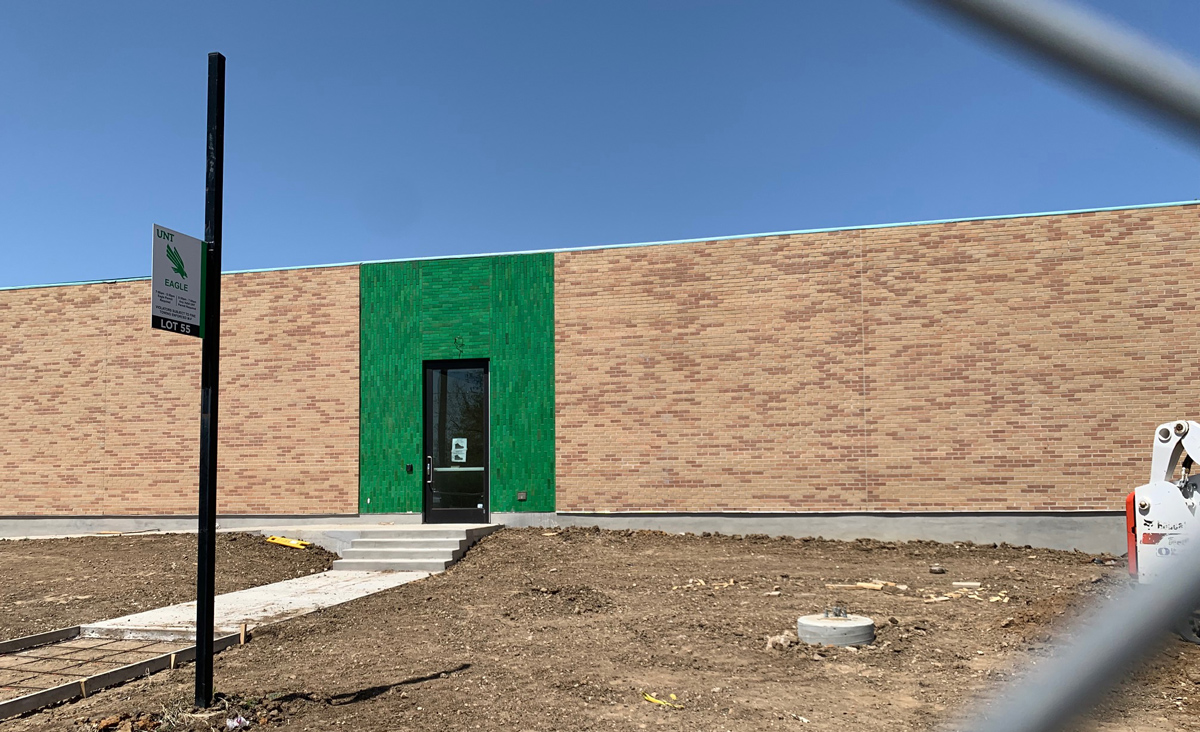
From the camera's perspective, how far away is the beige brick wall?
17625 millimetres

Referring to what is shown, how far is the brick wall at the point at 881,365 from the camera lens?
14.9 meters

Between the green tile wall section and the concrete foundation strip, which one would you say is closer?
the concrete foundation strip

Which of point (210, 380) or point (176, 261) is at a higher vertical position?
point (176, 261)

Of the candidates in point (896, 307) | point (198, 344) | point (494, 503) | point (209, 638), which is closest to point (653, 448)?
point (494, 503)

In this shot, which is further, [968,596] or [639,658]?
[968,596]

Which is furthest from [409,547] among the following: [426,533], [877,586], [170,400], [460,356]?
[877,586]

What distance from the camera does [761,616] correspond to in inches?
372

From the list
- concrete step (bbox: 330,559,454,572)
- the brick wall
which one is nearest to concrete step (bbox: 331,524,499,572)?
concrete step (bbox: 330,559,454,572)

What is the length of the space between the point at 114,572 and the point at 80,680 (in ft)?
24.4

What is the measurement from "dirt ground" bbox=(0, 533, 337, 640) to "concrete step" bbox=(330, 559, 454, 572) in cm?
47

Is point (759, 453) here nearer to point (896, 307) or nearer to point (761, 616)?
point (896, 307)

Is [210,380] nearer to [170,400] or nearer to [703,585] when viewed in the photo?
[703,585]

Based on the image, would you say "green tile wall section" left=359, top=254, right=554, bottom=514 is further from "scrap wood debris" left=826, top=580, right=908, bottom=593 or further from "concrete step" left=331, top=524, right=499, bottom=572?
"scrap wood debris" left=826, top=580, right=908, bottom=593

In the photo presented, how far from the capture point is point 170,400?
60.0 feet
